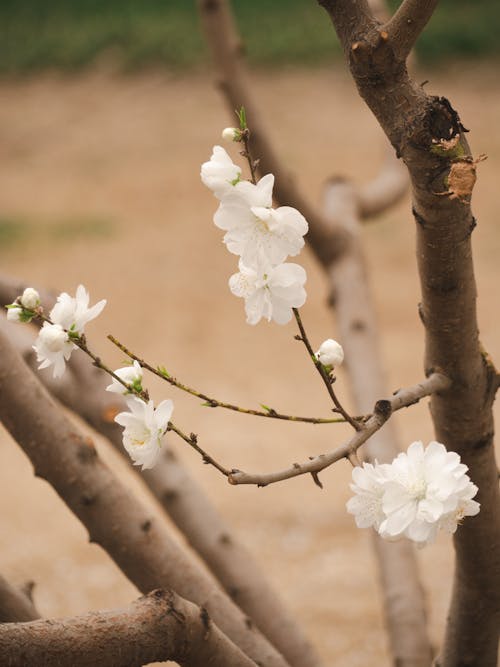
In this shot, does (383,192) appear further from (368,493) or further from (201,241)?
(201,241)

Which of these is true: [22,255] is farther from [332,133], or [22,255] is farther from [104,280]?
[332,133]

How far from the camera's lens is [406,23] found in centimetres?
74

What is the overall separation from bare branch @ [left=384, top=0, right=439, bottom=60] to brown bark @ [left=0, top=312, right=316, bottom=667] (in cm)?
73

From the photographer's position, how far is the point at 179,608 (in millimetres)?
824

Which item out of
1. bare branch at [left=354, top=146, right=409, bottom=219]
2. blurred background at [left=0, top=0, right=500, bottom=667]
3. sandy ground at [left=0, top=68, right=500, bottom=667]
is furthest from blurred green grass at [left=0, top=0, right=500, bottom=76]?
bare branch at [left=354, top=146, right=409, bottom=219]

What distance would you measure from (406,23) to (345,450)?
0.34 meters

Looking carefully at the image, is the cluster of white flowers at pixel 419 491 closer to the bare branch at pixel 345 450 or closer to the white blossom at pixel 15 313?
the bare branch at pixel 345 450

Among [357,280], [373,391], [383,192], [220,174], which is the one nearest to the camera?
[220,174]

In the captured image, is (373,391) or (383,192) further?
(383,192)

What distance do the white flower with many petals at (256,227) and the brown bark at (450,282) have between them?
0.17 metres

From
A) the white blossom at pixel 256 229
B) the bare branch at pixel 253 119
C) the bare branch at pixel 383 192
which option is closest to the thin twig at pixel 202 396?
the white blossom at pixel 256 229

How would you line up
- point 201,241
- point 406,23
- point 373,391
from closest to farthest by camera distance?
point 406,23, point 373,391, point 201,241

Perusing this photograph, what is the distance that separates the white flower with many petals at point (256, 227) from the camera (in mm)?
633

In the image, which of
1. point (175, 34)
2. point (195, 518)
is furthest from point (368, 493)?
point (175, 34)
